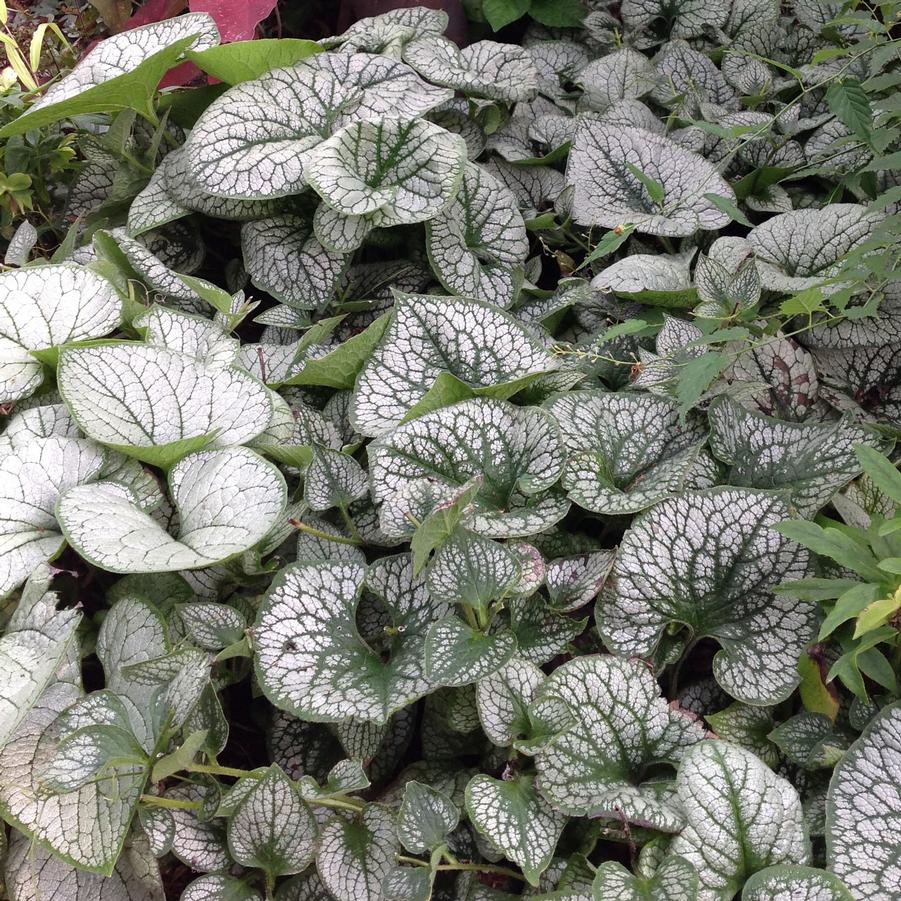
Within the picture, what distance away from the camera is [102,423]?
3.74 feet

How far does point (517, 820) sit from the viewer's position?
905 millimetres

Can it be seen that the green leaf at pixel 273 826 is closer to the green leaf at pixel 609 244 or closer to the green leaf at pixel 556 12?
the green leaf at pixel 609 244

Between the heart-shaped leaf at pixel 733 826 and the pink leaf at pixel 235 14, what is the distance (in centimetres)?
154

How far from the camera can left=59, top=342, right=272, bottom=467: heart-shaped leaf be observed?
1.13m

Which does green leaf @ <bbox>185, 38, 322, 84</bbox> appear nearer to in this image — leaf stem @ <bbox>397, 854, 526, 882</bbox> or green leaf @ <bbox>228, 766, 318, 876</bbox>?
green leaf @ <bbox>228, 766, 318, 876</bbox>

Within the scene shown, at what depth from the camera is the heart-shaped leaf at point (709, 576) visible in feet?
3.39

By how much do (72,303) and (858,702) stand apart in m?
1.21

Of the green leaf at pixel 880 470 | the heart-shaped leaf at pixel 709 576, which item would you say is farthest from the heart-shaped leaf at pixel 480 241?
the green leaf at pixel 880 470

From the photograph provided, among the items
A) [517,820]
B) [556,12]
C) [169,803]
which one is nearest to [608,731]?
[517,820]

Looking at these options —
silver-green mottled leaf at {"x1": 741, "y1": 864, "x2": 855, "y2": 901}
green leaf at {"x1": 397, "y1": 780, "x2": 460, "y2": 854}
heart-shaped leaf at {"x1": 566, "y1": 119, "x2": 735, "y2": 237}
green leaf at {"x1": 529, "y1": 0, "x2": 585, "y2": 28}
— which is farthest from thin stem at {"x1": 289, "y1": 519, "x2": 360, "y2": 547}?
green leaf at {"x1": 529, "y1": 0, "x2": 585, "y2": 28}

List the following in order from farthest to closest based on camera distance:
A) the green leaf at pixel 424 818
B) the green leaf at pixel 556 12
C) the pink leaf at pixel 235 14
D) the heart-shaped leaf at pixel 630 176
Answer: the green leaf at pixel 556 12, the pink leaf at pixel 235 14, the heart-shaped leaf at pixel 630 176, the green leaf at pixel 424 818

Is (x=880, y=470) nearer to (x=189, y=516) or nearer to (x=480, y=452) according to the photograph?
(x=480, y=452)

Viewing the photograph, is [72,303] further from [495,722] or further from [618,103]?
[618,103]

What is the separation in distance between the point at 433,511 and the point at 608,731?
1.05 feet
